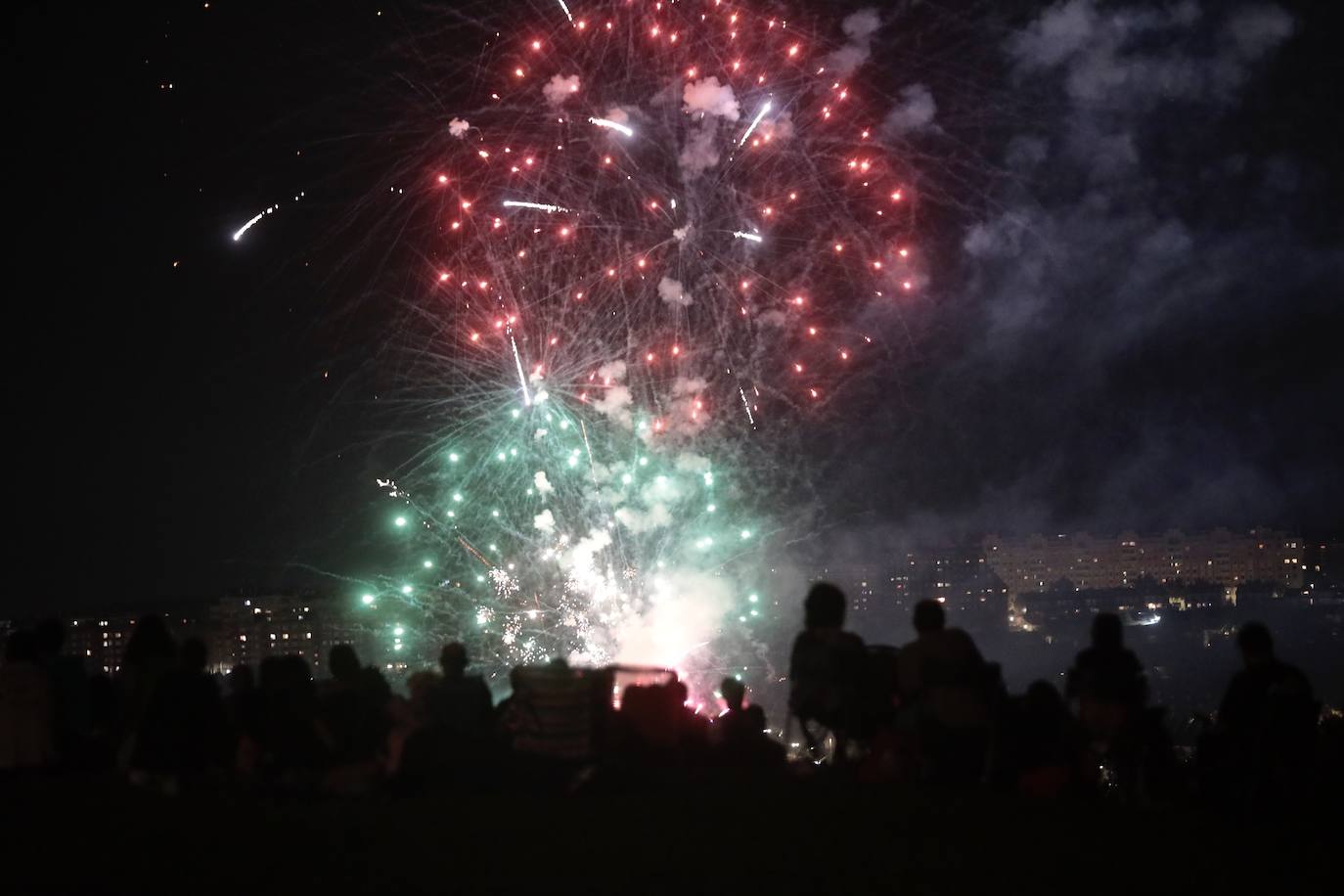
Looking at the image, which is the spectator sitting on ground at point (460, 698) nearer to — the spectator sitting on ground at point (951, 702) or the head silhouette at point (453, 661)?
the head silhouette at point (453, 661)

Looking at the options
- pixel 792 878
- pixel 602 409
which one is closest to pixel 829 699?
pixel 792 878

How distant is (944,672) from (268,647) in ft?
128

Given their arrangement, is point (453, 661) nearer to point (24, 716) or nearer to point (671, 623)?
point (24, 716)

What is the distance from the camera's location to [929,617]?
7.16m

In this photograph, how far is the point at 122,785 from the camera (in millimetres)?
7262

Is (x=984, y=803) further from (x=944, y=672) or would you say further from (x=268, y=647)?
(x=268, y=647)


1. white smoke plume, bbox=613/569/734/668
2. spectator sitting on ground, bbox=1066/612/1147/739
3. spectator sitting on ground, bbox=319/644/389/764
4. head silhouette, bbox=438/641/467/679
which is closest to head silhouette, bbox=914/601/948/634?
spectator sitting on ground, bbox=1066/612/1147/739

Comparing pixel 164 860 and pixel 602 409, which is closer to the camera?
pixel 164 860

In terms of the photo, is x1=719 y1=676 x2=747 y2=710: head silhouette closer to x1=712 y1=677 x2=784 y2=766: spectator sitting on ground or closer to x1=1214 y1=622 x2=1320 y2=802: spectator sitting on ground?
x1=712 y1=677 x2=784 y2=766: spectator sitting on ground

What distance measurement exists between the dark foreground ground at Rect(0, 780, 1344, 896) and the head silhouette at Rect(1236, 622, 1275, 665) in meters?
0.81

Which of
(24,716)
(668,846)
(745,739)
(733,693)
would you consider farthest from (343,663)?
(668,846)

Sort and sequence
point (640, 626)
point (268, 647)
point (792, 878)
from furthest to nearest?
1. point (268, 647)
2. point (640, 626)
3. point (792, 878)

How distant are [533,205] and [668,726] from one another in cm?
1144

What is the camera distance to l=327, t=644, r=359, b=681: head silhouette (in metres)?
8.07
